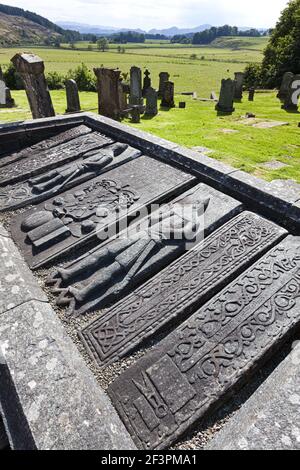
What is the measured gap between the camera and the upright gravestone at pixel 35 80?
852 centimetres

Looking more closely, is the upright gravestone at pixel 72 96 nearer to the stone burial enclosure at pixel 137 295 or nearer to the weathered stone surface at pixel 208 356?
the stone burial enclosure at pixel 137 295

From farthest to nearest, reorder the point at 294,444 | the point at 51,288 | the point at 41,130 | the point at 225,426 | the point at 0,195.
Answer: the point at 41,130 < the point at 0,195 < the point at 51,288 < the point at 225,426 < the point at 294,444

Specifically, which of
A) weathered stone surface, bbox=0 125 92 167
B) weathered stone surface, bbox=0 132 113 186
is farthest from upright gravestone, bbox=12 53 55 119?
weathered stone surface, bbox=0 132 113 186

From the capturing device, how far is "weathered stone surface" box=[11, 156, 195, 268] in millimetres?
3668

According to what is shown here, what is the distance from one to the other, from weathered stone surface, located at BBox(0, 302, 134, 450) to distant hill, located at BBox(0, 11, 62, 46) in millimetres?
141911

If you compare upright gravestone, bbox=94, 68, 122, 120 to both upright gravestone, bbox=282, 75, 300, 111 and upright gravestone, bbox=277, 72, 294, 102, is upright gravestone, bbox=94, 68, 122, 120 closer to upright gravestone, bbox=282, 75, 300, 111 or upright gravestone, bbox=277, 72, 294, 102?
upright gravestone, bbox=282, 75, 300, 111

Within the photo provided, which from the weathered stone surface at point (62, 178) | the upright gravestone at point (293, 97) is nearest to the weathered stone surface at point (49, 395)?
the weathered stone surface at point (62, 178)

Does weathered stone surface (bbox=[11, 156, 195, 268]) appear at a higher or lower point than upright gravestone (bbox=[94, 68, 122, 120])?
lower

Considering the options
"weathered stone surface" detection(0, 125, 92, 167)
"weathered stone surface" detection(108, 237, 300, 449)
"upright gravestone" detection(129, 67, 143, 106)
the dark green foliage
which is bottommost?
"weathered stone surface" detection(108, 237, 300, 449)

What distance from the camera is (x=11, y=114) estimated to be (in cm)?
1390

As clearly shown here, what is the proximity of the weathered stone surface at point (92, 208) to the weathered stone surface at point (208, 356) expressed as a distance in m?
1.72
